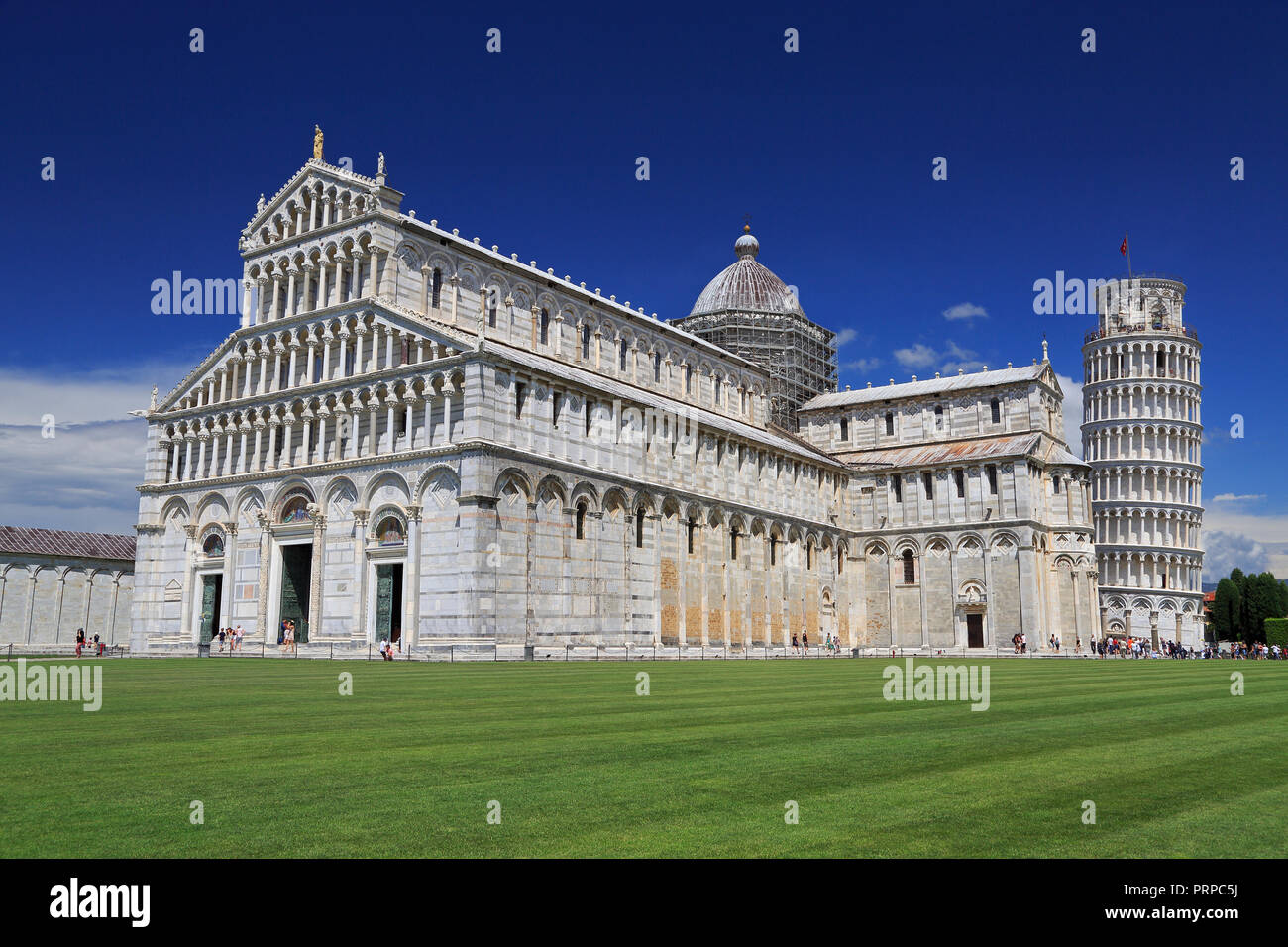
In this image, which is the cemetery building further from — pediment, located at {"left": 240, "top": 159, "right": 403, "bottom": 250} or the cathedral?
pediment, located at {"left": 240, "top": 159, "right": 403, "bottom": 250}

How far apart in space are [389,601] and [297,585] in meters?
7.50

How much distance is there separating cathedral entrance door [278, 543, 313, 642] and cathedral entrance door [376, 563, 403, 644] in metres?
4.96

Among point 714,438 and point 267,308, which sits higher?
point 267,308

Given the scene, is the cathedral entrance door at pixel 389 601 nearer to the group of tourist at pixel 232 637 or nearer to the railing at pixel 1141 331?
the group of tourist at pixel 232 637

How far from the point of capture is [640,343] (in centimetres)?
6397

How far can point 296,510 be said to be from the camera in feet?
160

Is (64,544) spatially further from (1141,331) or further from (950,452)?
(1141,331)

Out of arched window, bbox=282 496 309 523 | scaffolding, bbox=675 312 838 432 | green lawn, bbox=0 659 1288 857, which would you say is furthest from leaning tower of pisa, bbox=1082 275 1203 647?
green lawn, bbox=0 659 1288 857

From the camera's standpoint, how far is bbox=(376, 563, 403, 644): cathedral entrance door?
44469mm

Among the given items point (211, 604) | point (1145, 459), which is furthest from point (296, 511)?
point (1145, 459)

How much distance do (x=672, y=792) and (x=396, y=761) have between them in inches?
124

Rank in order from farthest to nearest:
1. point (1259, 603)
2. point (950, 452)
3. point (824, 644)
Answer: point (1259, 603), point (950, 452), point (824, 644)

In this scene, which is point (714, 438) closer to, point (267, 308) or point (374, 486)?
point (374, 486)
